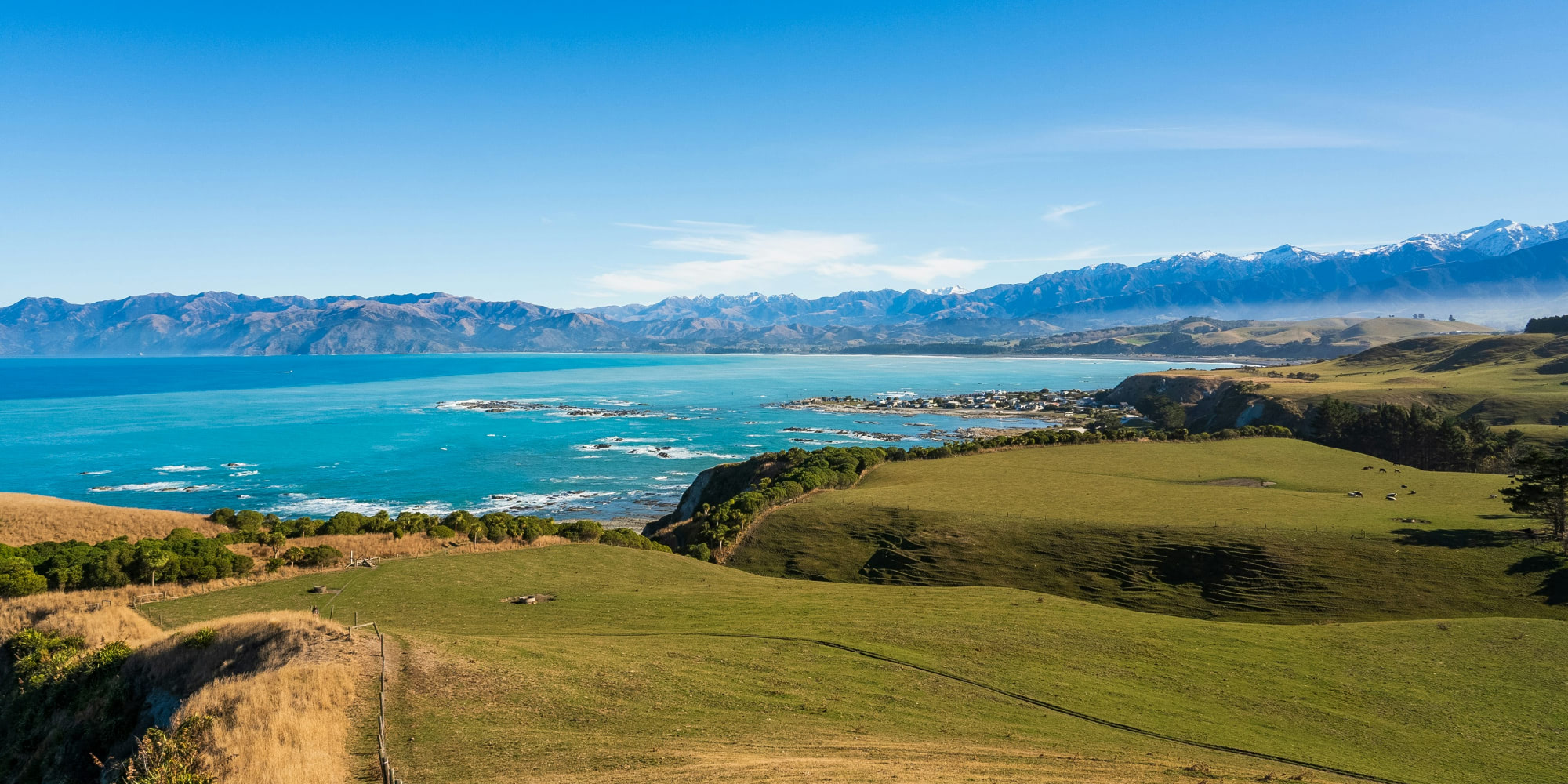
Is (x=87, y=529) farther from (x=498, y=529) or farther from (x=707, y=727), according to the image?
(x=707, y=727)

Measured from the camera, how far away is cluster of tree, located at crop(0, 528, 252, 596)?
3266 centimetres

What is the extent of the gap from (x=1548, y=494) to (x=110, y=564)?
7655cm

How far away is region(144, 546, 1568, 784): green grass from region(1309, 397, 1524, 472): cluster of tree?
241 ft

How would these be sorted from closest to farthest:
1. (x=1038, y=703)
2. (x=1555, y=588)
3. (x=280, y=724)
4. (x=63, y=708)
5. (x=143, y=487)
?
(x=280, y=724) → (x=63, y=708) → (x=1038, y=703) → (x=1555, y=588) → (x=143, y=487)

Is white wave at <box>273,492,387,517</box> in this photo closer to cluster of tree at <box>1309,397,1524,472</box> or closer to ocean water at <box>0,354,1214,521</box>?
ocean water at <box>0,354,1214,521</box>

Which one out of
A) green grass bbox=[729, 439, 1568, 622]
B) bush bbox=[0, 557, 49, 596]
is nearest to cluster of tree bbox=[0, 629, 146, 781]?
bush bbox=[0, 557, 49, 596]

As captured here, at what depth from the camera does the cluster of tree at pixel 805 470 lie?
59312 millimetres

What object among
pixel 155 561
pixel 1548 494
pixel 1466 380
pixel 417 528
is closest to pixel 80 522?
pixel 155 561

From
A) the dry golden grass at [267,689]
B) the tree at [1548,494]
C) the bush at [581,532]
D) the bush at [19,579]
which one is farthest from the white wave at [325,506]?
the tree at [1548,494]

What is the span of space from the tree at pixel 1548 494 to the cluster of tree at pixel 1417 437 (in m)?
55.3

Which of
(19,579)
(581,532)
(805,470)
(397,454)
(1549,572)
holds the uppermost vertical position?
(19,579)

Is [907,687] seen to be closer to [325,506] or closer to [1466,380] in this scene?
[325,506]

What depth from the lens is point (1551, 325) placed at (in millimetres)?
185250

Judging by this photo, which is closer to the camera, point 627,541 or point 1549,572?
point 1549,572
